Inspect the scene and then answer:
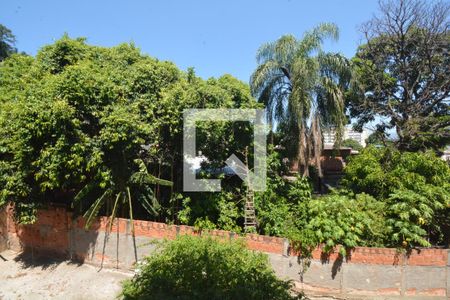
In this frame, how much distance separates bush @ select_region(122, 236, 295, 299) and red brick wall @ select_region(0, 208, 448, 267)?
0.63 metres

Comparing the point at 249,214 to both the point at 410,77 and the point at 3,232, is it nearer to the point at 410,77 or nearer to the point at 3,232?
the point at 3,232

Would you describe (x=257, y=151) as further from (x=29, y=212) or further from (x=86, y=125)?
(x=29, y=212)

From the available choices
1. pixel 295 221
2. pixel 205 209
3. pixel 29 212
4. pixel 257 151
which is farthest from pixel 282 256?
pixel 29 212

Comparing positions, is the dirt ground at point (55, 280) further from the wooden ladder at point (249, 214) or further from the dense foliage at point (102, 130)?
the wooden ladder at point (249, 214)

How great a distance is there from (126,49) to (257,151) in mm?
5042

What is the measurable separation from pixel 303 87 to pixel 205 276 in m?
7.37

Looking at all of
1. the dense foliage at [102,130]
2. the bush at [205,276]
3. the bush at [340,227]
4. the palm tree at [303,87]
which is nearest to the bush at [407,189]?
the bush at [340,227]

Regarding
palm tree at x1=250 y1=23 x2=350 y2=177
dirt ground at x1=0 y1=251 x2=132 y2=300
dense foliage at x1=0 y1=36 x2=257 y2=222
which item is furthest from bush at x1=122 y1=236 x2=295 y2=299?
palm tree at x1=250 y1=23 x2=350 y2=177

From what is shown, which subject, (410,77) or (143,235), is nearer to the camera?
(143,235)

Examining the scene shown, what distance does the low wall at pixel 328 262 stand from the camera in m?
6.78

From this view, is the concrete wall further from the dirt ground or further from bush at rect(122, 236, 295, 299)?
bush at rect(122, 236, 295, 299)

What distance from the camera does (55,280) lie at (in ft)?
26.8

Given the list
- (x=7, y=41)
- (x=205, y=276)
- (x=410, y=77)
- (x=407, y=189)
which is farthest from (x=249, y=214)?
(x=7, y=41)

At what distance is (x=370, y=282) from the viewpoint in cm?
682
